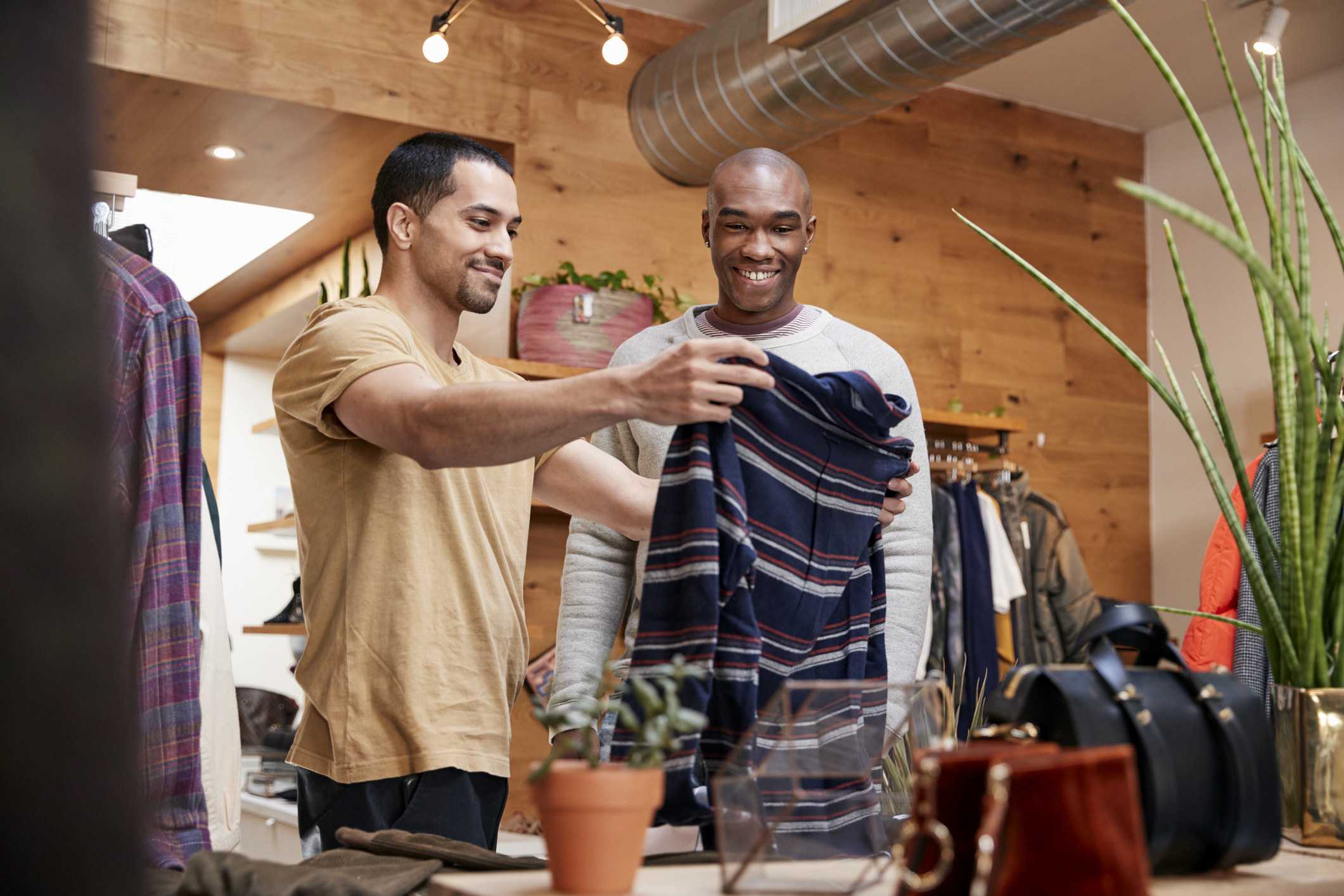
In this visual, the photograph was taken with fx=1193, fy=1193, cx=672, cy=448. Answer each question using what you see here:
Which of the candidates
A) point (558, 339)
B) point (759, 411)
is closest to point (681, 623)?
point (759, 411)

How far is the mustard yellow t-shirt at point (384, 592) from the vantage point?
5.06 ft

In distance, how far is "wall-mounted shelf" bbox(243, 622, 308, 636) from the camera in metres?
3.87

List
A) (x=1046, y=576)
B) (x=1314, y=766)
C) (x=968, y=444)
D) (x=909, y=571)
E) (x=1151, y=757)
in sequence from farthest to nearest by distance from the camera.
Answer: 1. (x=968, y=444)
2. (x=1046, y=576)
3. (x=909, y=571)
4. (x=1314, y=766)
5. (x=1151, y=757)

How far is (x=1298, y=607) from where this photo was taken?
1.15 meters

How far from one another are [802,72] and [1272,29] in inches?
59.8

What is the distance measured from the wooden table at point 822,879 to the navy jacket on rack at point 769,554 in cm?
17

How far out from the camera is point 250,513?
673 centimetres

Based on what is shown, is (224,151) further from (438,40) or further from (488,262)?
(488,262)

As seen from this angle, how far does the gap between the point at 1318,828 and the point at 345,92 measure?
131 inches

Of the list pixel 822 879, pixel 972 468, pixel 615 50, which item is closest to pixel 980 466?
pixel 972 468

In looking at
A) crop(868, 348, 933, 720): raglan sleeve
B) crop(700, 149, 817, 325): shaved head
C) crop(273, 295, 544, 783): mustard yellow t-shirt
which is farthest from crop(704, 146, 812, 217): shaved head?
crop(273, 295, 544, 783): mustard yellow t-shirt

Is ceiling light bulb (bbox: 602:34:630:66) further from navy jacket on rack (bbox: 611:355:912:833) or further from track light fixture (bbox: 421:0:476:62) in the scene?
navy jacket on rack (bbox: 611:355:912:833)

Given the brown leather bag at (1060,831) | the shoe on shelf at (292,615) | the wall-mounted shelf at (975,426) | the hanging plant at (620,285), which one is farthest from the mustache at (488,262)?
the shoe on shelf at (292,615)

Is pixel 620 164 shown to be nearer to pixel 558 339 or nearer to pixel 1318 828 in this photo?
pixel 558 339
